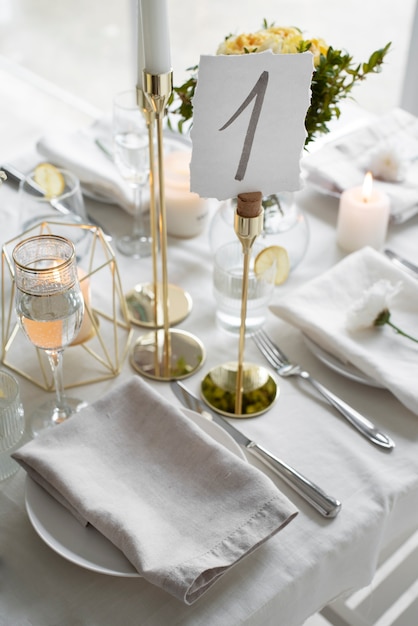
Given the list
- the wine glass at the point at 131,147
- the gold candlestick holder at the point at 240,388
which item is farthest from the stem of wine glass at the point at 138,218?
the gold candlestick holder at the point at 240,388

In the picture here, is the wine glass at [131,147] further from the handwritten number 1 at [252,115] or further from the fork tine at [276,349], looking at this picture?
the handwritten number 1 at [252,115]

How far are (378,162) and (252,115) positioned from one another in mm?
700

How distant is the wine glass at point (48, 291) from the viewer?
0.86 metres

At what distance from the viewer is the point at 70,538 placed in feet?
2.76

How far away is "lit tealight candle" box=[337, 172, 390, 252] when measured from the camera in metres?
1.30

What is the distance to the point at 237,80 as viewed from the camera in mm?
797

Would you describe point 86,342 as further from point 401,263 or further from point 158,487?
point 401,263

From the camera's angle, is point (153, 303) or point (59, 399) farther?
point (153, 303)

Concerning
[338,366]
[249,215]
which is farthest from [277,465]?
[249,215]

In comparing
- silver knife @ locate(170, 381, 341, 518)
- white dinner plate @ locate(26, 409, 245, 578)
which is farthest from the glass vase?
white dinner plate @ locate(26, 409, 245, 578)

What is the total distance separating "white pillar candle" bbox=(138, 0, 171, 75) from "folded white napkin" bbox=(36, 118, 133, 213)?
0.51m

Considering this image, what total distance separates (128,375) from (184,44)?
3390 mm

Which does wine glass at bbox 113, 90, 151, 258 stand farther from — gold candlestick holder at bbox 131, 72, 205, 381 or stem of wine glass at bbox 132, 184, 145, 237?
gold candlestick holder at bbox 131, 72, 205, 381

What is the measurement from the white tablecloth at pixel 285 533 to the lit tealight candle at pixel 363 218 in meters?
0.21
